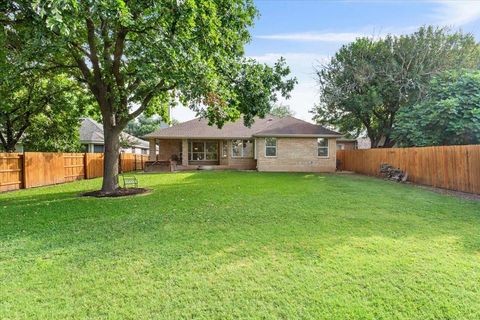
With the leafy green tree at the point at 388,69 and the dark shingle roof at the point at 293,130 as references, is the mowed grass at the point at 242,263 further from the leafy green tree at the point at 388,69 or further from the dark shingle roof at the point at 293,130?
the leafy green tree at the point at 388,69

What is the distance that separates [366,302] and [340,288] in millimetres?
339

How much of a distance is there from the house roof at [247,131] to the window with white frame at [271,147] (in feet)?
2.03

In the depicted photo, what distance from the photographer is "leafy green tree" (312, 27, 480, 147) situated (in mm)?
19234

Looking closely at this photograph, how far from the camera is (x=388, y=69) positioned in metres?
20.1

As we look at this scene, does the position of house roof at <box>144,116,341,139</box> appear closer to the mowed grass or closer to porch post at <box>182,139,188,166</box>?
porch post at <box>182,139,188,166</box>

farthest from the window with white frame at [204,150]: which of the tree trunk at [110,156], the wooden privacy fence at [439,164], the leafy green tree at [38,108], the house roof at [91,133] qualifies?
the tree trunk at [110,156]

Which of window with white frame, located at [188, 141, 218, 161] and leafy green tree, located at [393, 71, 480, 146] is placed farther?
window with white frame, located at [188, 141, 218, 161]

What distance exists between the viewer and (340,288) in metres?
3.51

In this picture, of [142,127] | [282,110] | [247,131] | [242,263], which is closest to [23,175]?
[242,263]

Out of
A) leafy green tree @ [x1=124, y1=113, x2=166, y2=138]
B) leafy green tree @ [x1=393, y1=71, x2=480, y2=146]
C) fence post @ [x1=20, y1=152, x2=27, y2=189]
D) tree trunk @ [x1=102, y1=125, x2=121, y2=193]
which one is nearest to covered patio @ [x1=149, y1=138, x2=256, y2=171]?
fence post @ [x1=20, y1=152, x2=27, y2=189]

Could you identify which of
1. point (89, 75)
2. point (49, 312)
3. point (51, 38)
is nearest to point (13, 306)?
point (49, 312)

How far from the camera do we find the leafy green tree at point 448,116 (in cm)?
1292

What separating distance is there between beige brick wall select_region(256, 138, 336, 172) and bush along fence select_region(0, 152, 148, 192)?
10.7m

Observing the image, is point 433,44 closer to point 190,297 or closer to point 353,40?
point 353,40
